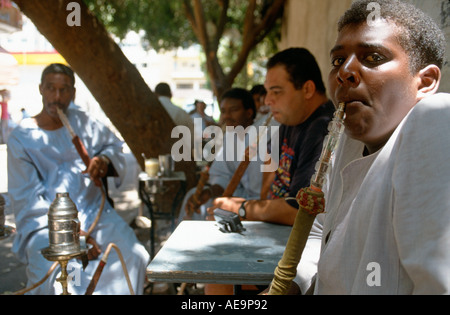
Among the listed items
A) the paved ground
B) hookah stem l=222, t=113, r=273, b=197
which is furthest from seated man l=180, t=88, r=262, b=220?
the paved ground

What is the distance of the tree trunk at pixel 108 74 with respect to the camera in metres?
4.63

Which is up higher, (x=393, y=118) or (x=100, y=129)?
(x=393, y=118)

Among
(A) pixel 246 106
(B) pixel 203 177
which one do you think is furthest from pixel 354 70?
(A) pixel 246 106

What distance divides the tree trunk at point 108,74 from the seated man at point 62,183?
1198 mm

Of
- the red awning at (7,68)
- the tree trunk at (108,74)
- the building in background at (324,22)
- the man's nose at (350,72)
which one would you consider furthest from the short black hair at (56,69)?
the man's nose at (350,72)

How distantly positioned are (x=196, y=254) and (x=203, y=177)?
192cm

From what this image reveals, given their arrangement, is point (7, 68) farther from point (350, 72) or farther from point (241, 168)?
point (350, 72)

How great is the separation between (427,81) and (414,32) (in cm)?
14

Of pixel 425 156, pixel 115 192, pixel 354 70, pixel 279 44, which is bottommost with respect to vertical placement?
pixel 115 192

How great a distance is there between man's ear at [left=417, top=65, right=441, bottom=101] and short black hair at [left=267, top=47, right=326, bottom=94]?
1580 millimetres

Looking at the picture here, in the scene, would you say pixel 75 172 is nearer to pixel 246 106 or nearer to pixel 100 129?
pixel 100 129

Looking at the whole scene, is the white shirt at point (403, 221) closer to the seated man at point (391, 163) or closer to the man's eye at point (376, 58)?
the seated man at point (391, 163)

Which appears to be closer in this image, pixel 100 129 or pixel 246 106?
pixel 100 129

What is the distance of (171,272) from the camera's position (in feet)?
5.68
